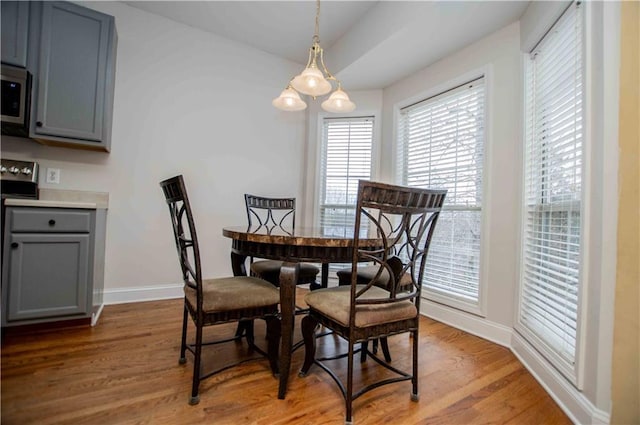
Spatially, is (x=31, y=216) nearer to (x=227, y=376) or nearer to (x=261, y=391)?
(x=227, y=376)

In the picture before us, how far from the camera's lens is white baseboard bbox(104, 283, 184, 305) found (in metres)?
2.64

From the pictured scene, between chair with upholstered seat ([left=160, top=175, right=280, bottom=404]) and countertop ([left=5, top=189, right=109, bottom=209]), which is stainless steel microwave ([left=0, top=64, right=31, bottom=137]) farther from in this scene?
chair with upholstered seat ([left=160, top=175, right=280, bottom=404])

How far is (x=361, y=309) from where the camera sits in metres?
1.29

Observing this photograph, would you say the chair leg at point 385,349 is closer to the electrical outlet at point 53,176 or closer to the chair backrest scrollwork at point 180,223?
the chair backrest scrollwork at point 180,223

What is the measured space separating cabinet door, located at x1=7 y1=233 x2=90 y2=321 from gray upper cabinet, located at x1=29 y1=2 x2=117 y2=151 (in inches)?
31.9

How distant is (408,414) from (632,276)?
109 centimetres

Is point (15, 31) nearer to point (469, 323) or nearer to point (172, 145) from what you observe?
point (172, 145)

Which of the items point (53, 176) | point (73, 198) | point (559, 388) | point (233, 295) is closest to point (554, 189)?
point (559, 388)

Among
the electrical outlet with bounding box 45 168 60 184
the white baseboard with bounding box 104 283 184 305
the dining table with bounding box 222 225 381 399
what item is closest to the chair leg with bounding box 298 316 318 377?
the dining table with bounding box 222 225 381 399

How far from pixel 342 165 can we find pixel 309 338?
2383mm

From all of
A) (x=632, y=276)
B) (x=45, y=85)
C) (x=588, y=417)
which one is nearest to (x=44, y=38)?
(x=45, y=85)

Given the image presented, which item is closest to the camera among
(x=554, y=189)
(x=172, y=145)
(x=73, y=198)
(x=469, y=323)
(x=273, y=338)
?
(x=273, y=338)

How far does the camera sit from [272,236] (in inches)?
54.2

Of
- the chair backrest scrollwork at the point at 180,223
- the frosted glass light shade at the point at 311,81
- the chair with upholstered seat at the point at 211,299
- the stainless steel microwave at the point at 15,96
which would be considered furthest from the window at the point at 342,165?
the stainless steel microwave at the point at 15,96
